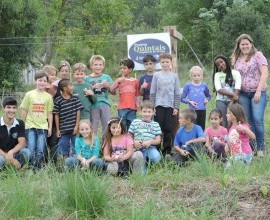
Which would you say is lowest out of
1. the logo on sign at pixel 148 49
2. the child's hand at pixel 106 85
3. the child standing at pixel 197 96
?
the child standing at pixel 197 96

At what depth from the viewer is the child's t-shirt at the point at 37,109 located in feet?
23.2

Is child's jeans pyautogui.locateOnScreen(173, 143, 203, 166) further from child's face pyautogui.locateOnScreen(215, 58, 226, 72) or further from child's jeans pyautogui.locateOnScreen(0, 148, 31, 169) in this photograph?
child's jeans pyautogui.locateOnScreen(0, 148, 31, 169)

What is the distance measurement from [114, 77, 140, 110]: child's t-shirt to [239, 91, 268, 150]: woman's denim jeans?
4.88 ft

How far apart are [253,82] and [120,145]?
2.06 meters

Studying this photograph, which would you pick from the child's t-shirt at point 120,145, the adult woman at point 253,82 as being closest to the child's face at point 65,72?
the child's t-shirt at point 120,145

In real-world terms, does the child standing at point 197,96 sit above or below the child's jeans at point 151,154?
above

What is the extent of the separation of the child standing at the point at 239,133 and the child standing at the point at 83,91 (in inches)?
76.3

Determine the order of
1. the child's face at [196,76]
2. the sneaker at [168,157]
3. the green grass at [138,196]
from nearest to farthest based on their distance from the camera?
the green grass at [138,196]
the sneaker at [168,157]
the child's face at [196,76]

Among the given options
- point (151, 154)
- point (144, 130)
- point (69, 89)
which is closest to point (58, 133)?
point (69, 89)

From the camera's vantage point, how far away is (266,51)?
24.1 meters

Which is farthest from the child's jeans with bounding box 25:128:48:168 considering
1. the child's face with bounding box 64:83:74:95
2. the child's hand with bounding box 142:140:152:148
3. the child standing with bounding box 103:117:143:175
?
the child's hand with bounding box 142:140:152:148

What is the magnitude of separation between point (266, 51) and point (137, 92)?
17.6 m

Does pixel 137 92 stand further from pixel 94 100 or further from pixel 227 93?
pixel 227 93

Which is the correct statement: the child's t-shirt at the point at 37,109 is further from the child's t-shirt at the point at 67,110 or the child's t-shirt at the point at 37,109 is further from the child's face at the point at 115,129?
the child's face at the point at 115,129
